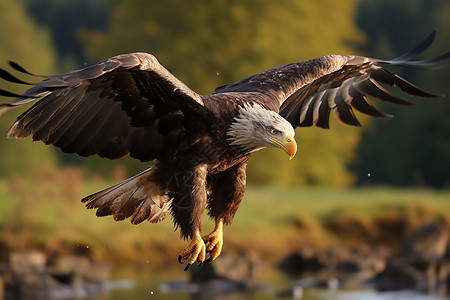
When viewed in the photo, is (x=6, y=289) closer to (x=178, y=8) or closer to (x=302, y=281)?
(x=302, y=281)

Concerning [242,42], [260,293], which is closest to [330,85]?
[260,293]

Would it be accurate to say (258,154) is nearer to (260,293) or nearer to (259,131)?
(260,293)

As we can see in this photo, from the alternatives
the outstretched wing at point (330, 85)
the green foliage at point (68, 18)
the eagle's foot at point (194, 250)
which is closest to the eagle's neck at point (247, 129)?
the outstretched wing at point (330, 85)

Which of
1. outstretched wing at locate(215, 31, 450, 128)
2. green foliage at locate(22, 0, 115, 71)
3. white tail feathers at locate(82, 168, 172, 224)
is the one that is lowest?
white tail feathers at locate(82, 168, 172, 224)

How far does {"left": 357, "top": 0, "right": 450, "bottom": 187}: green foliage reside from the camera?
27.5 meters

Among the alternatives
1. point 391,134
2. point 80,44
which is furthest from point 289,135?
point 80,44

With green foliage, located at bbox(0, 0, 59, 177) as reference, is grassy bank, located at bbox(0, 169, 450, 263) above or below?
below

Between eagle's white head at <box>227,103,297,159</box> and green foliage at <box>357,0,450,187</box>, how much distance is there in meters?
19.4

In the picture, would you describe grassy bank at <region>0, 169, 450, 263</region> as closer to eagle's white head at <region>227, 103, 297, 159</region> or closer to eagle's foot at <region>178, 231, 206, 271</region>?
eagle's foot at <region>178, 231, 206, 271</region>

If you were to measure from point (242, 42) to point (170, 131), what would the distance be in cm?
1610

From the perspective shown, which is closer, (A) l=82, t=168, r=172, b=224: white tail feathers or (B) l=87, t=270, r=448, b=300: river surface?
(A) l=82, t=168, r=172, b=224: white tail feathers

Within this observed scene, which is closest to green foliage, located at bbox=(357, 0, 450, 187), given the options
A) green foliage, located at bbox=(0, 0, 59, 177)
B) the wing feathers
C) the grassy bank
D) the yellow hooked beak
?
the grassy bank

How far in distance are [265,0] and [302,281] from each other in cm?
894

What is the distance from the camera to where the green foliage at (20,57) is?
28.1 m
